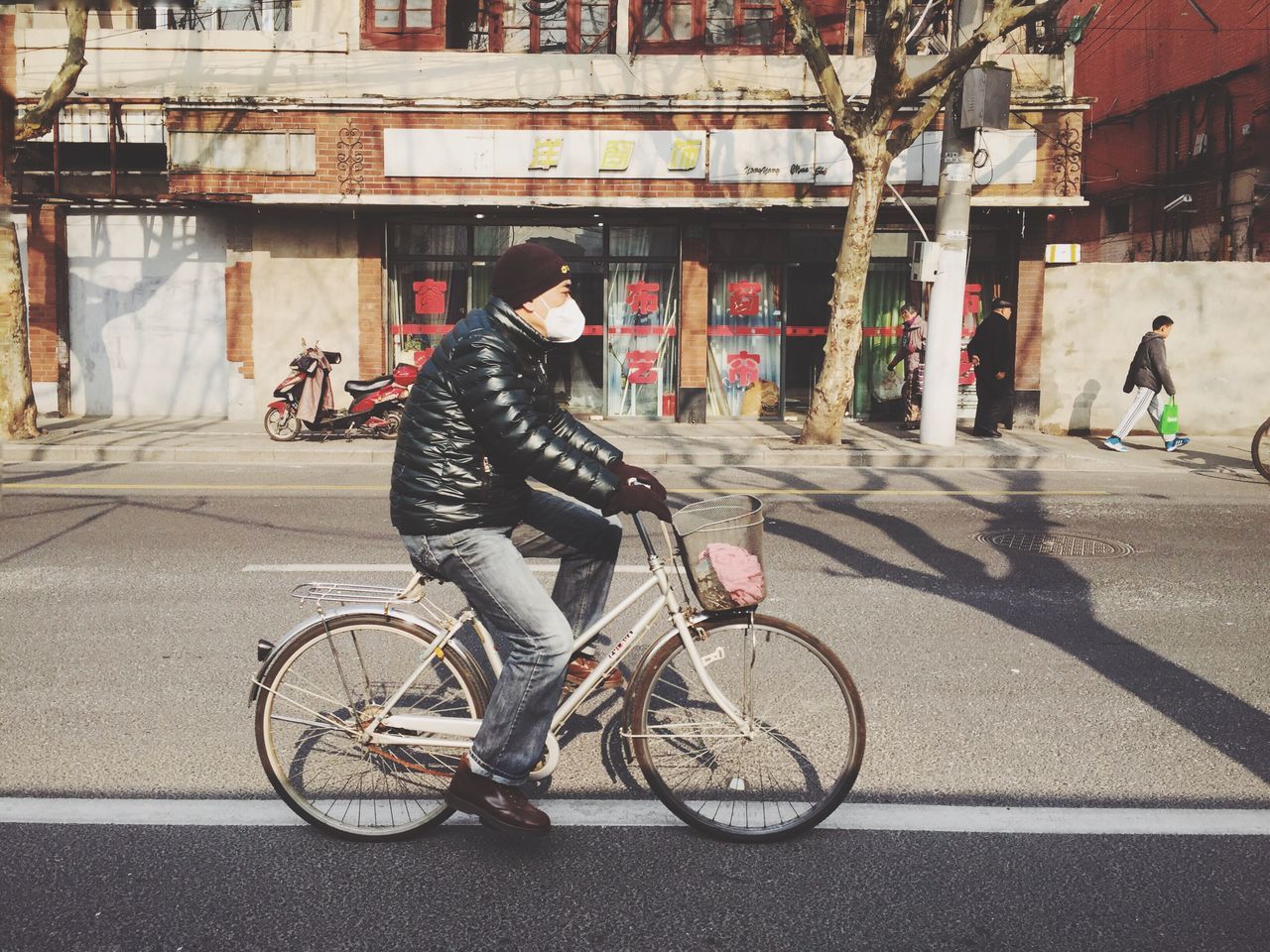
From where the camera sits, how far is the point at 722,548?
141 inches

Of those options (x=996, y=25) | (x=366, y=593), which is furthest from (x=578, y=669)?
(x=996, y=25)

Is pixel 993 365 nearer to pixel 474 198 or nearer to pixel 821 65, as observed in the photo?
pixel 821 65

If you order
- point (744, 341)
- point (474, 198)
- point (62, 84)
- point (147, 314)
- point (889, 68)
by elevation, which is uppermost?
point (889, 68)

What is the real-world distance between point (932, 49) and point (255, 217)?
10.9 m

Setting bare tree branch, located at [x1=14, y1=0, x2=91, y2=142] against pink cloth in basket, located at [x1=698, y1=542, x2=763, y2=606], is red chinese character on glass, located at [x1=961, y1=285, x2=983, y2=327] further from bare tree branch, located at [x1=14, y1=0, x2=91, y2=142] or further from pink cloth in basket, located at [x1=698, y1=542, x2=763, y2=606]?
pink cloth in basket, located at [x1=698, y1=542, x2=763, y2=606]

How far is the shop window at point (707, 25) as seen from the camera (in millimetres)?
18078

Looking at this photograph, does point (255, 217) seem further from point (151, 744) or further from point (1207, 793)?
point (1207, 793)

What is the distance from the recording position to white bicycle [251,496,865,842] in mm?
3752

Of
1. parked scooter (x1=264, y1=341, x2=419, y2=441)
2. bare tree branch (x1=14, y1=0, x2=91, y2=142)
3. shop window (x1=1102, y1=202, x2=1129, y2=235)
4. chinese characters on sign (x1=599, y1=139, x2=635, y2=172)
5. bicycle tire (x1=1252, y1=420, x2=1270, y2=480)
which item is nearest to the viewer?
A: bicycle tire (x1=1252, y1=420, x2=1270, y2=480)

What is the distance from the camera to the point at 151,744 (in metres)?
4.61

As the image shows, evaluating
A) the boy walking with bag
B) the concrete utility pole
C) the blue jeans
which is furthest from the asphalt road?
the boy walking with bag

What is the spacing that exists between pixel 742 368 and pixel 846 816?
15115mm

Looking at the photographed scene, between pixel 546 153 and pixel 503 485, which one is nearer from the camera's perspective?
pixel 503 485

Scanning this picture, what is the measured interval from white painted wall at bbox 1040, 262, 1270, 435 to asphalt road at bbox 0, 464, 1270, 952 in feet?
29.4
